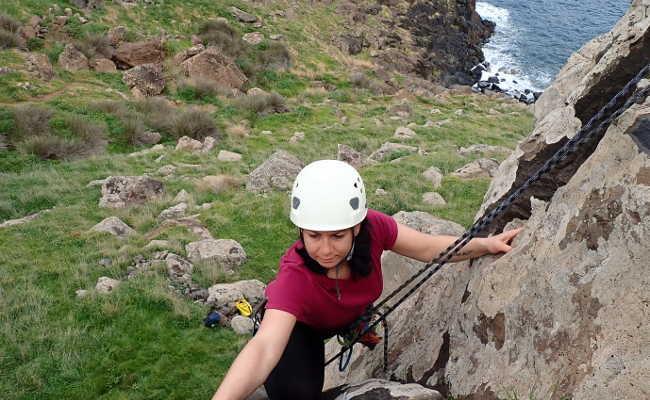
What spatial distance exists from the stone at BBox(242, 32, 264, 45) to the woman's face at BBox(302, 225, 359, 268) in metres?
33.1

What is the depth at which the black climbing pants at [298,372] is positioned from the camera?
3.38 meters

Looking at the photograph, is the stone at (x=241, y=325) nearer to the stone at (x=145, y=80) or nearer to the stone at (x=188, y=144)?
the stone at (x=188, y=144)

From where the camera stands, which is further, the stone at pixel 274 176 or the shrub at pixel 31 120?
the shrub at pixel 31 120

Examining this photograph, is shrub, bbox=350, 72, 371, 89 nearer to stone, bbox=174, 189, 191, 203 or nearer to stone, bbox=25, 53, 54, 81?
stone, bbox=25, 53, 54, 81

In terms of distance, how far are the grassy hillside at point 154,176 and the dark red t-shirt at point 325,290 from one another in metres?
2.87

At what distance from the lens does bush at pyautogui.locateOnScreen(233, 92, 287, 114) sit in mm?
23281

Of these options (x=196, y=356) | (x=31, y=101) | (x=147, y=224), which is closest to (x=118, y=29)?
(x=31, y=101)

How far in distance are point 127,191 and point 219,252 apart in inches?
183

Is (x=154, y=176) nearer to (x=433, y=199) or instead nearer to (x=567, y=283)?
(x=433, y=199)

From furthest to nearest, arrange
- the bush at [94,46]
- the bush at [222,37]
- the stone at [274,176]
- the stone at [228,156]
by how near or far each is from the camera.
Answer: the bush at [222,37], the bush at [94,46], the stone at [228,156], the stone at [274,176]

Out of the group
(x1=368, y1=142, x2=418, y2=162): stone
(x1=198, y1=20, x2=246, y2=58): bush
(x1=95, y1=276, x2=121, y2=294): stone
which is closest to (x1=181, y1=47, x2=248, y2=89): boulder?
(x1=198, y1=20, x2=246, y2=58): bush

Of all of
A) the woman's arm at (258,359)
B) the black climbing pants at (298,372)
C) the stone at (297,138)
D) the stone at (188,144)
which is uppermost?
the woman's arm at (258,359)

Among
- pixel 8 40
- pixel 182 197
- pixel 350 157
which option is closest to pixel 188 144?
pixel 182 197

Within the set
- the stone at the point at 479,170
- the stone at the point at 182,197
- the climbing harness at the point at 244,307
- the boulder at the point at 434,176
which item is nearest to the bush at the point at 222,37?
the stone at the point at 182,197
